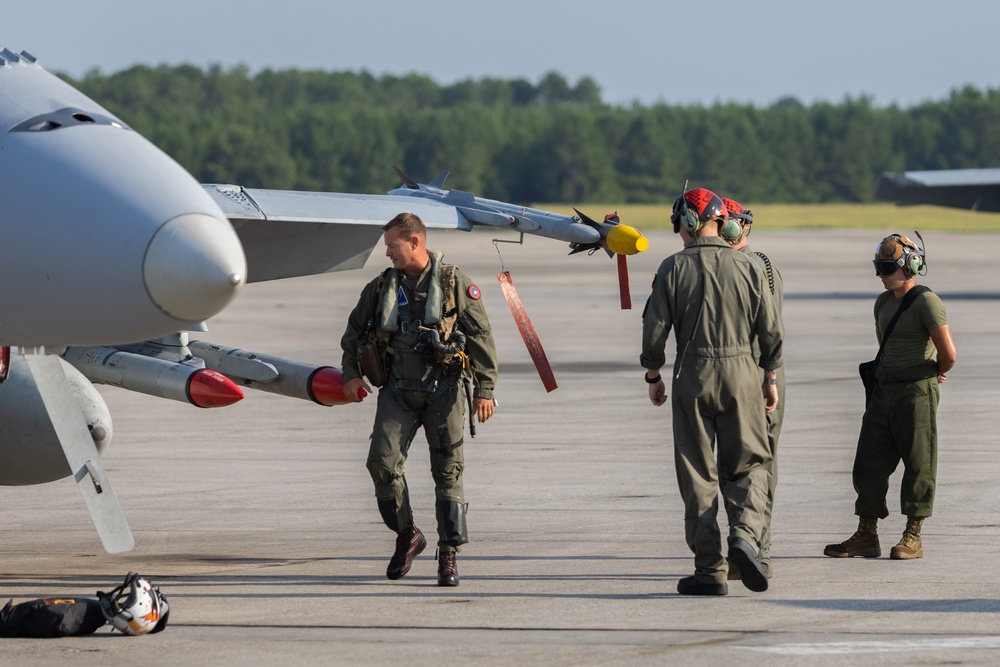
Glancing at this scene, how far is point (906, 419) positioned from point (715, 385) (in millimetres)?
1687

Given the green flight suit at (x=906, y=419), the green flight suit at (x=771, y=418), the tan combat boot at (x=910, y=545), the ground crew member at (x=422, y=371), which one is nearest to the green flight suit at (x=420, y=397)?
the ground crew member at (x=422, y=371)


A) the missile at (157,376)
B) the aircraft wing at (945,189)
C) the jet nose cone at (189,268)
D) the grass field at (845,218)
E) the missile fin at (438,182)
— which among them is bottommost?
the grass field at (845,218)

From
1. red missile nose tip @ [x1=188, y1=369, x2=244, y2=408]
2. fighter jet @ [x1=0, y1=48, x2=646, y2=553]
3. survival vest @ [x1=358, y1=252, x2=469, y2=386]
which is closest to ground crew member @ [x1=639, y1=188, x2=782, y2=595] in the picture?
survival vest @ [x1=358, y1=252, x2=469, y2=386]

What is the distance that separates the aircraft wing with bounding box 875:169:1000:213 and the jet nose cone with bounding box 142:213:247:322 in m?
32.6

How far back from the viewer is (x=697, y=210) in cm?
909

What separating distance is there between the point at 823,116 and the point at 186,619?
421ft

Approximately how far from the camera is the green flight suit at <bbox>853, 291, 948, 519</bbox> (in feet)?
32.2

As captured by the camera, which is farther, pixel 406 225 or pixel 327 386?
pixel 327 386

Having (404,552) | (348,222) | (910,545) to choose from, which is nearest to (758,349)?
(910,545)

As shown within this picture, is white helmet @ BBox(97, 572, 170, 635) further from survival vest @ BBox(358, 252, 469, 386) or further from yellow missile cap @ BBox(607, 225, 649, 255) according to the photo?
yellow missile cap @ BBox(607, 225, 649, 255)

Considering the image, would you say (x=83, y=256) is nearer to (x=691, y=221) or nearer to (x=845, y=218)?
(x=691, y=221)

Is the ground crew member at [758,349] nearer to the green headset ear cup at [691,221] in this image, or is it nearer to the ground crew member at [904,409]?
the green headset ear cup at [691,221]

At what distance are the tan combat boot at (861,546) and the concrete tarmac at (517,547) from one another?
7.1 inches

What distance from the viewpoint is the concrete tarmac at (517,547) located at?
767 cm
